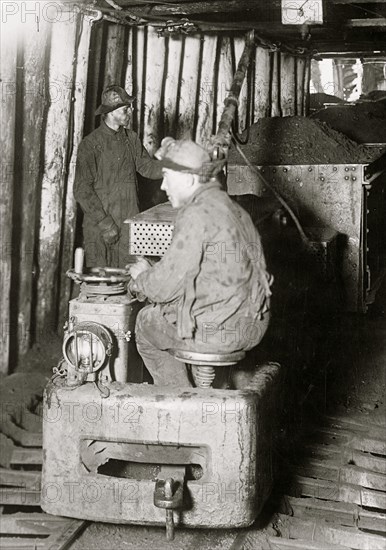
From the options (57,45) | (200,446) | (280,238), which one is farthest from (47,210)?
(200,446)

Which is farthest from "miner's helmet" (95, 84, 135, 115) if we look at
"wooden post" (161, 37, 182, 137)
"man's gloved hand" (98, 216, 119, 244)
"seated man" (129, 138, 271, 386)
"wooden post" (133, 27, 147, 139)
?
"seated man" (129, 138, 271, 386)

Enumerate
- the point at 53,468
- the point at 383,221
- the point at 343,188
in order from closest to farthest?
the point at 53,468 → the point at 343,188 → the point at 383,221

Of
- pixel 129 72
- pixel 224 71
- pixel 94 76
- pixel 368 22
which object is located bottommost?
pixel 94 76

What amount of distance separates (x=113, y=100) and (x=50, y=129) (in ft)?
2.11

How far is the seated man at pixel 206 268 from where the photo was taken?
3.48m

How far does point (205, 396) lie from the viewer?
3.71m

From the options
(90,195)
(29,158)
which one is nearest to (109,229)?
(90,195)

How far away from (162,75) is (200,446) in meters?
5.04

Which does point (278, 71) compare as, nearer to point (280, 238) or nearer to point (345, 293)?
point (345, 293)

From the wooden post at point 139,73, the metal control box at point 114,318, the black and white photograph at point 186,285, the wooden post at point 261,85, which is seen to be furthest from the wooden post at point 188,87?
the metal control box at point 114,318

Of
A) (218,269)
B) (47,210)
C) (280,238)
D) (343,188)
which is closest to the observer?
(218,269)

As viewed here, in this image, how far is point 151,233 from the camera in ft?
14.3

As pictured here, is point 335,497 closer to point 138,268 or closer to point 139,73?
point 138,268

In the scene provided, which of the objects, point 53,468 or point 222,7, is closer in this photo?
point 53,468
